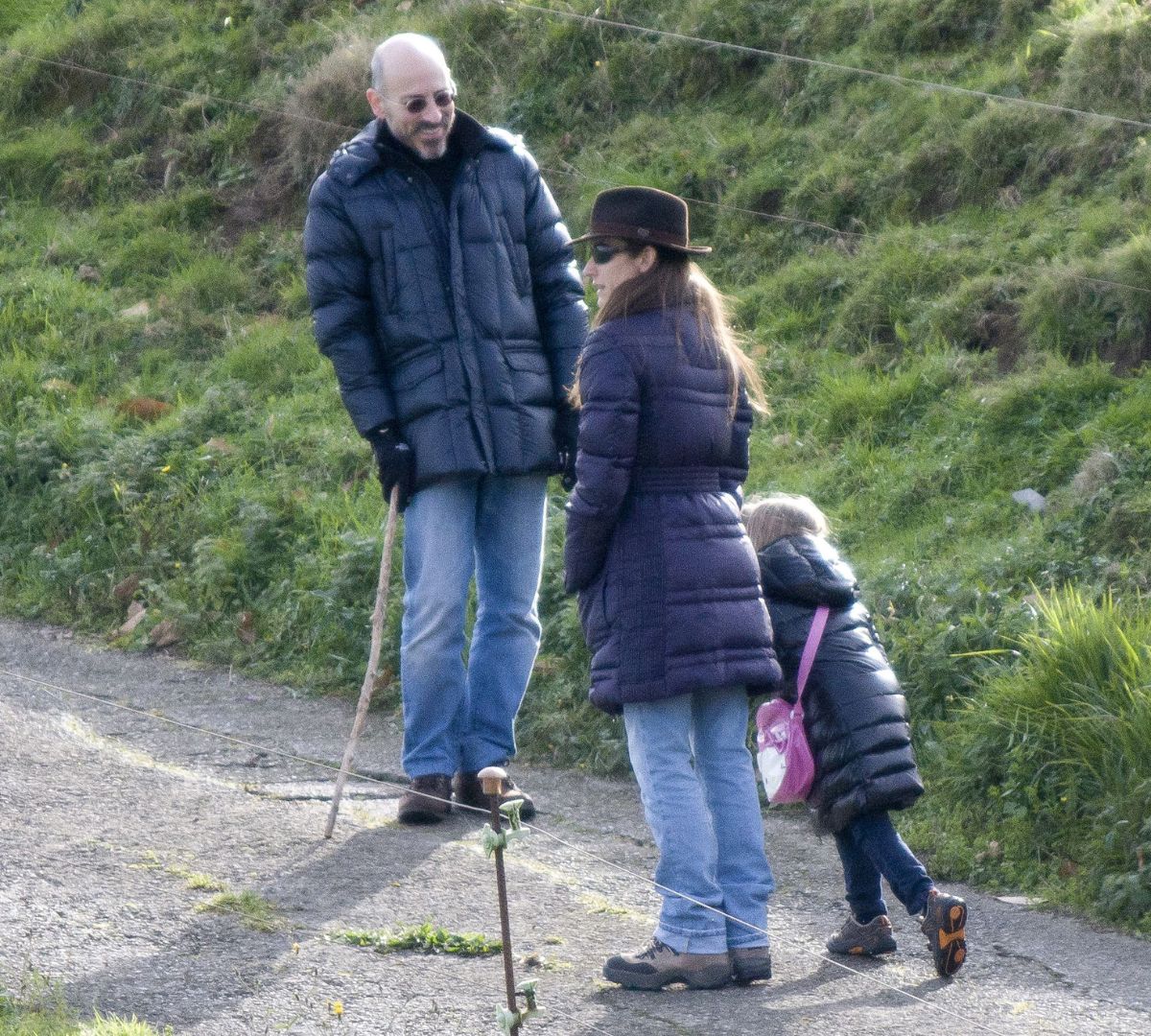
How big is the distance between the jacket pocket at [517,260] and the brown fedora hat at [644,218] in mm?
1195

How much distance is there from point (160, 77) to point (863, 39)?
547 cm

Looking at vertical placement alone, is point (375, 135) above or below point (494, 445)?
above

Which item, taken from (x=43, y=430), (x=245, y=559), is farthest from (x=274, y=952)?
(x=43, y=430)

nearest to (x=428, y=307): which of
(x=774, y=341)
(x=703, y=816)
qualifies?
(x=703, y=816)

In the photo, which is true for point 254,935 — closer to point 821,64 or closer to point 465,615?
point 465,615

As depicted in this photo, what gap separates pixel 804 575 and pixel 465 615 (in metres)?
1.35

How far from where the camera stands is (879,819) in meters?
4.39

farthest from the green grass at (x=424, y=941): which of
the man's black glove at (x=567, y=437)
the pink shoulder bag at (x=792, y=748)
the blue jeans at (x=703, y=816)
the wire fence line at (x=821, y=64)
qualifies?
the wire fence line at (x=821, y=64)

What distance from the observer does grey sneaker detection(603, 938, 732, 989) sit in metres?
4.08

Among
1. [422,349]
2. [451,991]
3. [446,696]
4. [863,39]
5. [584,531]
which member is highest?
[863,39]

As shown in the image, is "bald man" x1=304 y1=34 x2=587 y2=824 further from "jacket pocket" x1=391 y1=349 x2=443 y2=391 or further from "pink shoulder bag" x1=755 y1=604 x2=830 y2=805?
"pink shoulder bag" x1=755 y1=604 x2=830 y2=805

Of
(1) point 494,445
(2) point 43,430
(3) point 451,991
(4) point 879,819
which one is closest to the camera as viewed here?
(3) point 451,991

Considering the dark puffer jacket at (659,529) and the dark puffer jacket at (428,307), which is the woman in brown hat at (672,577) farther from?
the dark puffer jacket at (428,307)

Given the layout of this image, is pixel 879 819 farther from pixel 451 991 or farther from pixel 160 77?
pixel 160 77
